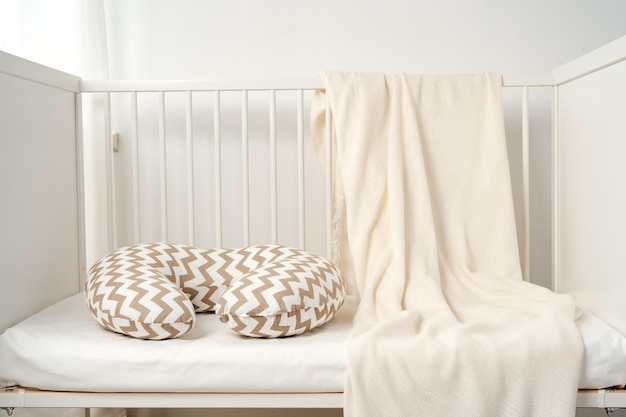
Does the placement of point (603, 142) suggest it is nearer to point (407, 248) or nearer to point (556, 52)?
point (407, 248)

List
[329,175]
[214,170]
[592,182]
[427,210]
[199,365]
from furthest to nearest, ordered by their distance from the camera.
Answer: [214,170] → [329,175] → [427,210] → [592,182] → [199,365]

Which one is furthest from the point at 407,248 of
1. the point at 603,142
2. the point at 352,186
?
the point at 603,142

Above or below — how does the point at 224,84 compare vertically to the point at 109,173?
above

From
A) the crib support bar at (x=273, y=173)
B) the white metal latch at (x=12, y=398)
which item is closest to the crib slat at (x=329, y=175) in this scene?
the crib support bar at (x=273, y=173)

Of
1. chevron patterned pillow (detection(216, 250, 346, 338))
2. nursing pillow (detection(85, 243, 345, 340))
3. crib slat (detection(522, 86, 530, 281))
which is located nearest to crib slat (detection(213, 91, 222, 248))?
nursing pillow (detection(85, 243, 345, 340))

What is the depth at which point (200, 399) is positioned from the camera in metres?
1.08

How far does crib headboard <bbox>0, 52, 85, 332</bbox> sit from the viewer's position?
121 cm

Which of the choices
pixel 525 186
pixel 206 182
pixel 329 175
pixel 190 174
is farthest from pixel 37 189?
pixel 525 186

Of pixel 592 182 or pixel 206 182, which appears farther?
pixel 206 182

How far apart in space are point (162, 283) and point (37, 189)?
366 millimetres

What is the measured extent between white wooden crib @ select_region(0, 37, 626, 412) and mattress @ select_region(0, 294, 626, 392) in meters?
0.01

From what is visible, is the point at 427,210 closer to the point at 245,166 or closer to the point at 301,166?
the point at 301,166

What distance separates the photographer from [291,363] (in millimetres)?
1062

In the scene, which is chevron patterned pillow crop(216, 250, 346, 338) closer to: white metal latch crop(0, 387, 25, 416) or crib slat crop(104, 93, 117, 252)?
white metal latch crop(0, 387, 25, 416)
